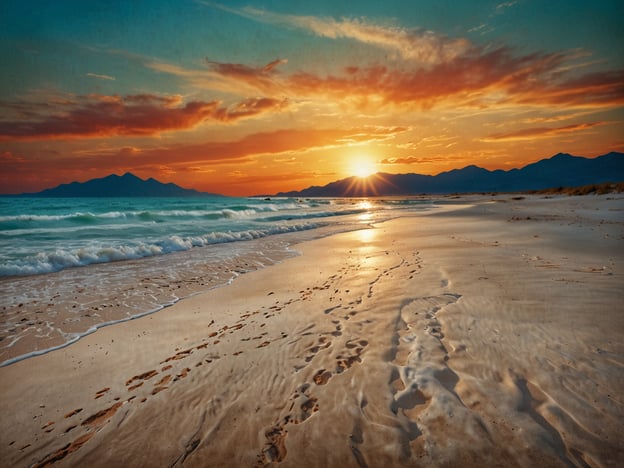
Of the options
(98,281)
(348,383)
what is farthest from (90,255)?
(348,383)

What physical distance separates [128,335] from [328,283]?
5229 mm

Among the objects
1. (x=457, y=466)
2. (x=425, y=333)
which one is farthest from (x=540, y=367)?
(x=457, y=466)

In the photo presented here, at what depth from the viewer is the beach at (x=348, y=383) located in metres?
2.90

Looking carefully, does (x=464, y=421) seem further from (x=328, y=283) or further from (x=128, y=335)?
(x=128, y=335)

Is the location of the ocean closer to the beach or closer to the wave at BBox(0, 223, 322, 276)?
the wave at BBox(0, 223, 322, 276)

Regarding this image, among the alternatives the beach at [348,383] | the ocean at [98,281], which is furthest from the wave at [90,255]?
the beach at [348,383]

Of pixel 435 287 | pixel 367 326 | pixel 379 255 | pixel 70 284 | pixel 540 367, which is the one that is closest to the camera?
pixel 540 367

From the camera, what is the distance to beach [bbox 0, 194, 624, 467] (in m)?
2.90

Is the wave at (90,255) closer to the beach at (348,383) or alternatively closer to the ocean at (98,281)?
the ocean at (98,281)

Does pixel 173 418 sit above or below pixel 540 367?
below

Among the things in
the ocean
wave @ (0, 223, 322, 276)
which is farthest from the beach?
wave @ (0, 223, 322, 276)

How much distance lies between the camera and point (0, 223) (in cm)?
3192

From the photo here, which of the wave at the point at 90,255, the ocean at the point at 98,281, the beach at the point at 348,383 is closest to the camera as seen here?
the beach at the point at 348,383

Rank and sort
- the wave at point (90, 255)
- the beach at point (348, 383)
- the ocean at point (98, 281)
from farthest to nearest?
the wave at point (90, 255), the ocean at point (98, 281), the beach at point (348, 383)
